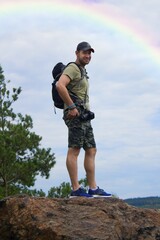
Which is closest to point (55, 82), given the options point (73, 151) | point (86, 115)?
point (86, 115)

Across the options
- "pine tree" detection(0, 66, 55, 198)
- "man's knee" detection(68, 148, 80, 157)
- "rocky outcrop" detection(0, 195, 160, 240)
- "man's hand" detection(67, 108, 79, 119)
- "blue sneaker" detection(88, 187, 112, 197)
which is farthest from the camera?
"pine tree" detection(0, 66, 55, 198)

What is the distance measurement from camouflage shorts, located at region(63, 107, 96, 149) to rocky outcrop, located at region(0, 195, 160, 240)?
0.81m

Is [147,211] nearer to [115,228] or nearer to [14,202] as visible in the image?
[115,228]

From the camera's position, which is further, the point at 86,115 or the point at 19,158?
the point at 19,158

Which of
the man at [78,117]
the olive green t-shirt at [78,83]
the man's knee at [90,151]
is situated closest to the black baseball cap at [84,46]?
the man at [78,117]

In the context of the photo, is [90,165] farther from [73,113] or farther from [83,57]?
[83,57]

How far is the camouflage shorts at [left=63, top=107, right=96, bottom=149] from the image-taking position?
6.71 meters

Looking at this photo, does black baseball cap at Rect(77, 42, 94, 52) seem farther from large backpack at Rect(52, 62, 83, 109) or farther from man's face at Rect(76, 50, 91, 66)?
large backpack at Rect(52, 62, 83, 109)

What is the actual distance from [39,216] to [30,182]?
15.1m

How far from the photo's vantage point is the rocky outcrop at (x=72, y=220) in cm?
555

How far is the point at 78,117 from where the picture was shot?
6738mm

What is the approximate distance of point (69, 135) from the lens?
22.2 ft

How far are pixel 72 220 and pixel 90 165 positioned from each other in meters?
1.30

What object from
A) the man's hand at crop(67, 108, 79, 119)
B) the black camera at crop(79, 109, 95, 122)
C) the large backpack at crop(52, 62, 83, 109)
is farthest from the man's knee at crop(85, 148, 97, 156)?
the large backpack at crop(52, 62, 83, 109)
